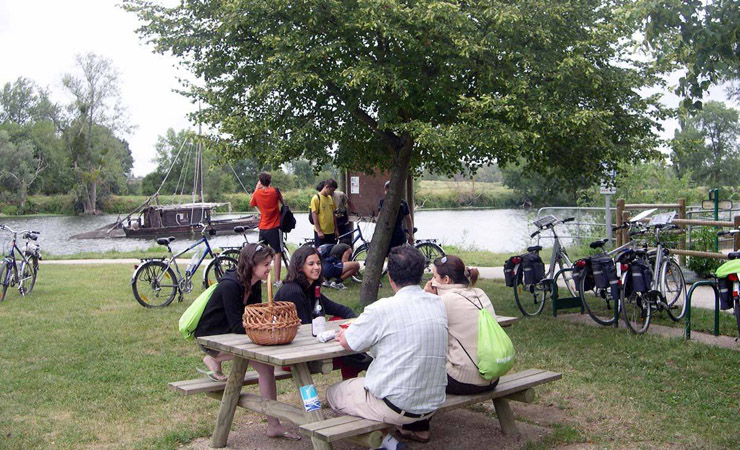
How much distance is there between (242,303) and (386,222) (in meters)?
5.57

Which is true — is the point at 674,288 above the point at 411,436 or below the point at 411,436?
above

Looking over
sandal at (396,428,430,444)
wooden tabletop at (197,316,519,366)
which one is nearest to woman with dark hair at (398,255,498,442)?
sandal at (396,428,430,444)

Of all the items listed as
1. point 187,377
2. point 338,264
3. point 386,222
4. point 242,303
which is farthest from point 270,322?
point 338,264

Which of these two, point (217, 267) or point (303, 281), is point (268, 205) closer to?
point (217, 267)

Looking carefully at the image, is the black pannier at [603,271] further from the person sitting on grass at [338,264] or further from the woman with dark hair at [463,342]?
the woman with dark hair at [463,342]

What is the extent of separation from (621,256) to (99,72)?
55.7 meters

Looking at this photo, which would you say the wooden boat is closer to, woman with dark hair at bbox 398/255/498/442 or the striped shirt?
woman with dark hair at bbox 398/255/498/442

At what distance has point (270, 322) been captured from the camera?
4039 millimetres

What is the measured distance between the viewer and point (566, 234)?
15828 mm

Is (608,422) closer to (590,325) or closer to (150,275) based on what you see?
Answer: (590,325)

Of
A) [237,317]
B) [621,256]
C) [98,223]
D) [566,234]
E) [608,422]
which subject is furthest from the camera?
[98,223]

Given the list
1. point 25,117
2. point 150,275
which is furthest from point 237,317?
point 25,117

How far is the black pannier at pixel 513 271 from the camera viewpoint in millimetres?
9062

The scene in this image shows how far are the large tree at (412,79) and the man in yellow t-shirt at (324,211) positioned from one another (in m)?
1.91
